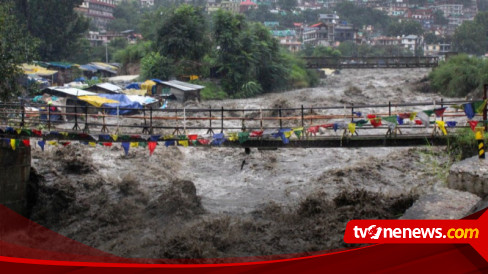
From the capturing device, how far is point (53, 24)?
52.4 m

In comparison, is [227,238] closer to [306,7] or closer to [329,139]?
[329,139]

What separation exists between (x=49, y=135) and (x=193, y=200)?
Answer: 4.45 meters

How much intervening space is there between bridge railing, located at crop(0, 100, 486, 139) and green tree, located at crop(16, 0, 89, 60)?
2563 centimetres

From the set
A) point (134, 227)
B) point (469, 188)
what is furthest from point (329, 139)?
point (134, 227)

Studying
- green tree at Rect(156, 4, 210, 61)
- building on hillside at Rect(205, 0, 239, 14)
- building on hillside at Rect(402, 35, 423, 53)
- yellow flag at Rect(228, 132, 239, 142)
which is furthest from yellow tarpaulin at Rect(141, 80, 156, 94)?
building on hillside at Rect(402, 35, 423, 53)

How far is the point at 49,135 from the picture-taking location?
15109mm

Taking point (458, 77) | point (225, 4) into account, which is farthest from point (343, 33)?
point (458, 77)

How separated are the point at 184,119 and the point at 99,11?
87.9m

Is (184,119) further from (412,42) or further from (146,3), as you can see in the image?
(146,3)

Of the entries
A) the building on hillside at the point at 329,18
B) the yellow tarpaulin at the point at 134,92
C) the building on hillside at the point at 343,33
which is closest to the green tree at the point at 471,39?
the building on hillside at the point at 343,33

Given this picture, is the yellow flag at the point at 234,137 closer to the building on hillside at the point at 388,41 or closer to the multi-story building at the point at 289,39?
the multi-story building at the point at 289,39

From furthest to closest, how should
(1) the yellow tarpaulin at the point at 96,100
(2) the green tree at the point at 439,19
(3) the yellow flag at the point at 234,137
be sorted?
(2) the green tree at the point at 439,19
(1) the yellow tarpaulin at the point at 96,100
(3) the yellow flag at the point at 234,137

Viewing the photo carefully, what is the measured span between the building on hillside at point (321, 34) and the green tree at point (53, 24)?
4271 cm

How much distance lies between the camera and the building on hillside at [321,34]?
289 ft
